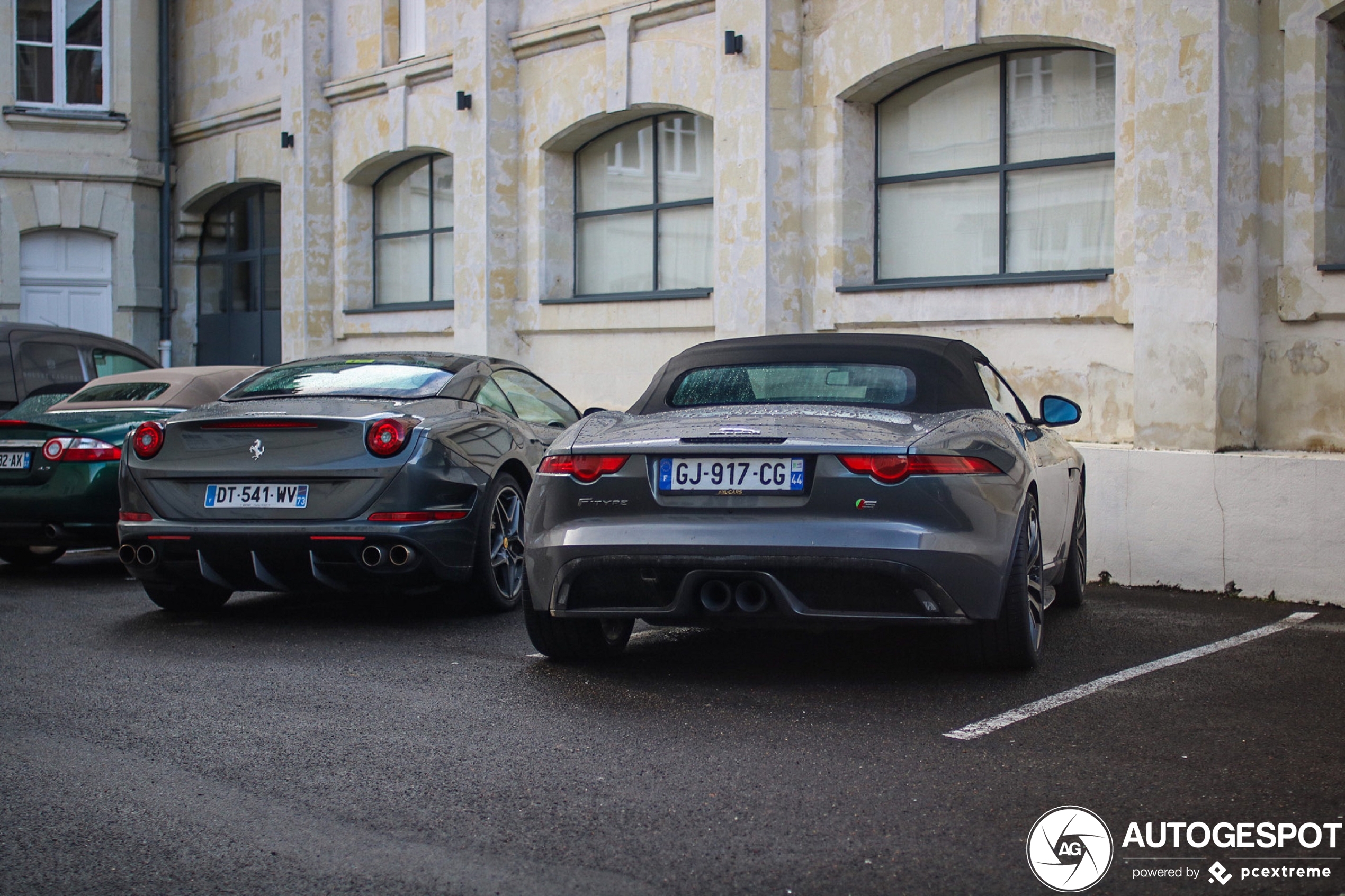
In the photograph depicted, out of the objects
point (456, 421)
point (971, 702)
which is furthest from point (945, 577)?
point (456, 421)

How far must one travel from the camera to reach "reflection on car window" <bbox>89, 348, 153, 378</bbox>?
11906 mm

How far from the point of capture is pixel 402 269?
16938 millimetres

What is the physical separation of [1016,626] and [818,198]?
22.8 feet

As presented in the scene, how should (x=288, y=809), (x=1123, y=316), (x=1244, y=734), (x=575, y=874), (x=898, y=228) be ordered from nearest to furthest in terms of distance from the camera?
(x=575, y=874) → (x=288, y=809) → (x=1244, y=734) → (x=1123, y=316) → (x=898, y=228)

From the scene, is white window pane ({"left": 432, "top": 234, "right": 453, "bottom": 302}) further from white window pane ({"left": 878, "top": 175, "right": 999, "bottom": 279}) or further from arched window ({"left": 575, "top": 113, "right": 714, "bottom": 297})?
white window pane ({"left": 878, "top": 175, "right": 999, "bottom": 279})

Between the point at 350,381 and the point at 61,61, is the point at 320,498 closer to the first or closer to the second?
the point at 350,381

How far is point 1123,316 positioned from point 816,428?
16.7 feet

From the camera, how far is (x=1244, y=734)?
4758 mm

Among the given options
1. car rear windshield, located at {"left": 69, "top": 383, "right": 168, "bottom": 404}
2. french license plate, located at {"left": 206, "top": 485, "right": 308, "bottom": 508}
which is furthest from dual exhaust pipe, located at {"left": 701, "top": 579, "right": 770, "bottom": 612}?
car rear windshield, located at {"left": 69, "top": 383, "right": 168, "bottom": 404}

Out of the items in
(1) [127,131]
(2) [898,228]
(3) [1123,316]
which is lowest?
(3) [1123,316]

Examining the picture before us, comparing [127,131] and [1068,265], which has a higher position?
[127,131]

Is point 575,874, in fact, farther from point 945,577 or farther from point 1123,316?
point 1123,316

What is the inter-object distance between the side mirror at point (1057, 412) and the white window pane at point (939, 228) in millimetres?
4345

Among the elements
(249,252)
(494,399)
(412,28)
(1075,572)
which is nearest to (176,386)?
(494,399)
